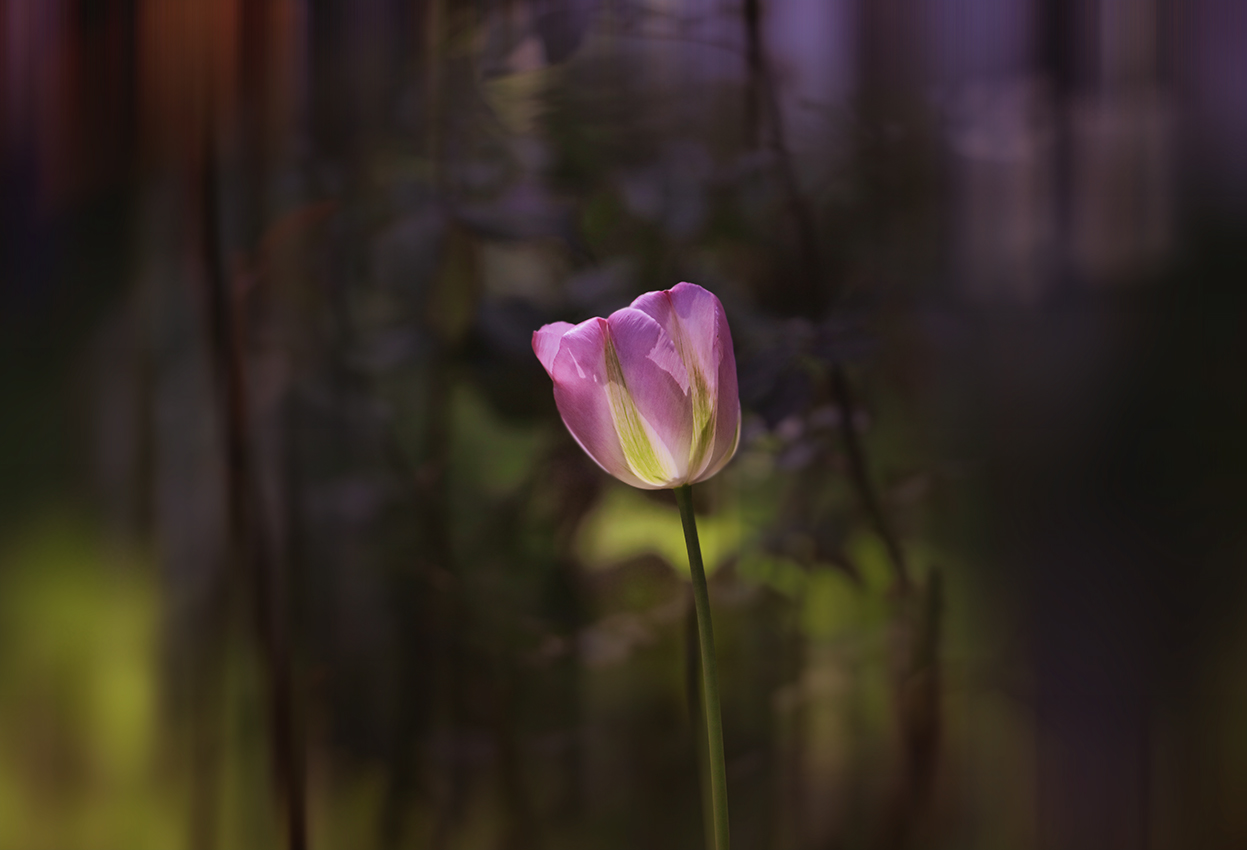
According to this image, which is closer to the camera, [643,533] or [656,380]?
[656,380]

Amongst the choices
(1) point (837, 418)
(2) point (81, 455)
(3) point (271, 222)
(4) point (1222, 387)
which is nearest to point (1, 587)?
(2) point (81, 455)

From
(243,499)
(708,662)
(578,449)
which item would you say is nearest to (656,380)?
(708,662)

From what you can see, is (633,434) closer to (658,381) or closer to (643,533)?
(658,381)

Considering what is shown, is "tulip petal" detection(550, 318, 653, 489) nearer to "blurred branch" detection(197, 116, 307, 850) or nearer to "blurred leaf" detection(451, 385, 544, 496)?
"blurred leaf" detection(451, 385, 544, 496)

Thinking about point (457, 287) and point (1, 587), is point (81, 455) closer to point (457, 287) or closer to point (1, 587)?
point (1, 587)

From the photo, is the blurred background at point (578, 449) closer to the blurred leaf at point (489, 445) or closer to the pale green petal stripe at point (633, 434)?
the blurred leaf at point (489, 445)

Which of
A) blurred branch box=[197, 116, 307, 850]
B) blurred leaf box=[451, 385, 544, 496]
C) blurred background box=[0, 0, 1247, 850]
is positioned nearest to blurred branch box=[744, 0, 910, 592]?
blurred background box=[0, 0, 1247, 850]
